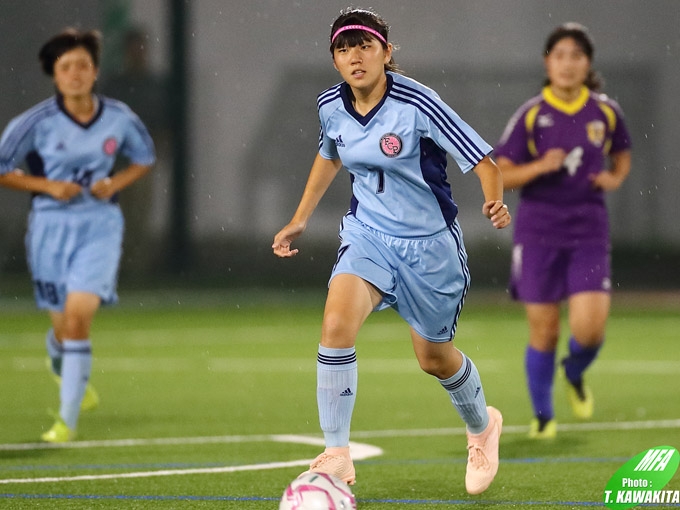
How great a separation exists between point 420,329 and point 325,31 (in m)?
12.6

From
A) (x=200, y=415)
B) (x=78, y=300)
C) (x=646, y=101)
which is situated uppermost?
(x=646, y=101)

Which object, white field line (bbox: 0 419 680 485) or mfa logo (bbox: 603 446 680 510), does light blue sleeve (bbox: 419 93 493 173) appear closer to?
mfa logo (bbox: 603 446 680 510)

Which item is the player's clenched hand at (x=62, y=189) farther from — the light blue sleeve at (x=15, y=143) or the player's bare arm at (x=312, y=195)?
the player's bare arm at (x=312, y=195)

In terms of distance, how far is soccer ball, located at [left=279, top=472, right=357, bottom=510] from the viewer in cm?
470

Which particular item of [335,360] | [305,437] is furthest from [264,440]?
[335,360]

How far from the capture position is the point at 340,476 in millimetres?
5246

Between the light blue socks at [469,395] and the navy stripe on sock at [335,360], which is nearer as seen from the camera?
the navy stripe on sock at [335,360]

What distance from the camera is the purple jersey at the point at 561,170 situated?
25.7 feet

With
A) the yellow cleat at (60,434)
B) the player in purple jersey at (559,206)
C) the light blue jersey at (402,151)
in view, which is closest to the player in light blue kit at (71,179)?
the yellow cleat at (60,434)

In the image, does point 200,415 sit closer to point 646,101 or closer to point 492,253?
point 492,253

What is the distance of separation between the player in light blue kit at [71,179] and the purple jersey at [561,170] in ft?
7.53

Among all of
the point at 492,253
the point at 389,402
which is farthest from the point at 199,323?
the point at 389,402

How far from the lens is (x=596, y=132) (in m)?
7.98

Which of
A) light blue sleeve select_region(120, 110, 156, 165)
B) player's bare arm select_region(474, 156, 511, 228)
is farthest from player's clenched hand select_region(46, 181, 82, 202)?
player's bare arm select_region(474, 156, 511, 228)
